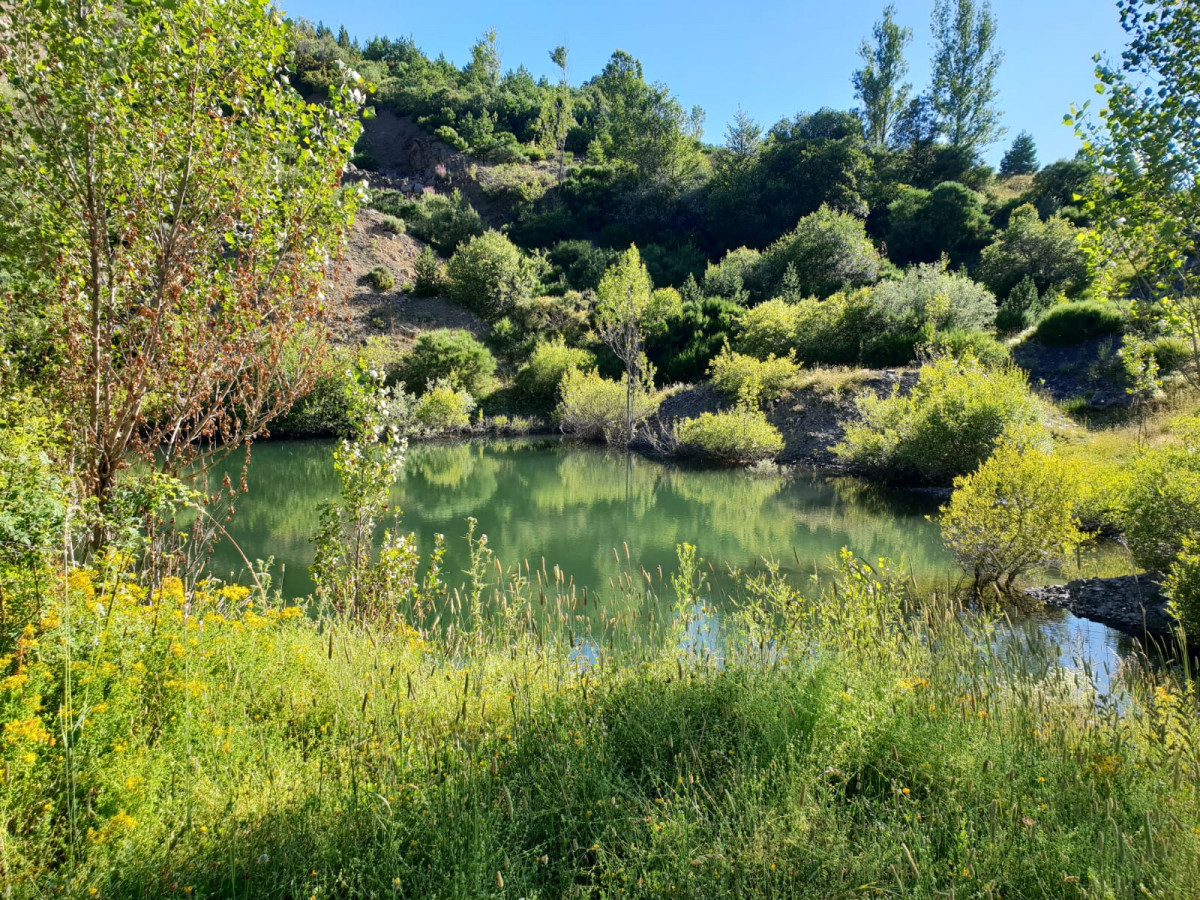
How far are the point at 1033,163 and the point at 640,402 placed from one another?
3978cm

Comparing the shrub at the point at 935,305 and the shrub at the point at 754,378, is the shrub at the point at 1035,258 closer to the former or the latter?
the shrub at the point at 935,305

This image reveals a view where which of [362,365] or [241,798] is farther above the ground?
[362,365]

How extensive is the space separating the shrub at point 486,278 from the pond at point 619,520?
A: 60.0 ft

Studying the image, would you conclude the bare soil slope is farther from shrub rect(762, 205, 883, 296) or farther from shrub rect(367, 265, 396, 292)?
shrub rect(762, 205, 883, 296)

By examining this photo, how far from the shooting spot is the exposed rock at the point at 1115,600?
6.94 meters

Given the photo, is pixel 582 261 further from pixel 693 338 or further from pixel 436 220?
pixel 693 338

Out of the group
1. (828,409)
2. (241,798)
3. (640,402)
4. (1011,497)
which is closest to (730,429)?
(828,409)

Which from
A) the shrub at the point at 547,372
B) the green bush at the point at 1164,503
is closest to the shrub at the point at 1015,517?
the green bush at the point at 1164,503

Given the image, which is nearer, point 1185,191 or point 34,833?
point 34,833

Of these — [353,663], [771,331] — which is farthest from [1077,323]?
[353,663]

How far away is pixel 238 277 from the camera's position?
3.90 m

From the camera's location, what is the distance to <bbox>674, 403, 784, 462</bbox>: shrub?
63.2ft

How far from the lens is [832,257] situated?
31828 millimetres

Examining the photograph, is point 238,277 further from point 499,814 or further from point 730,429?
point 730,429
